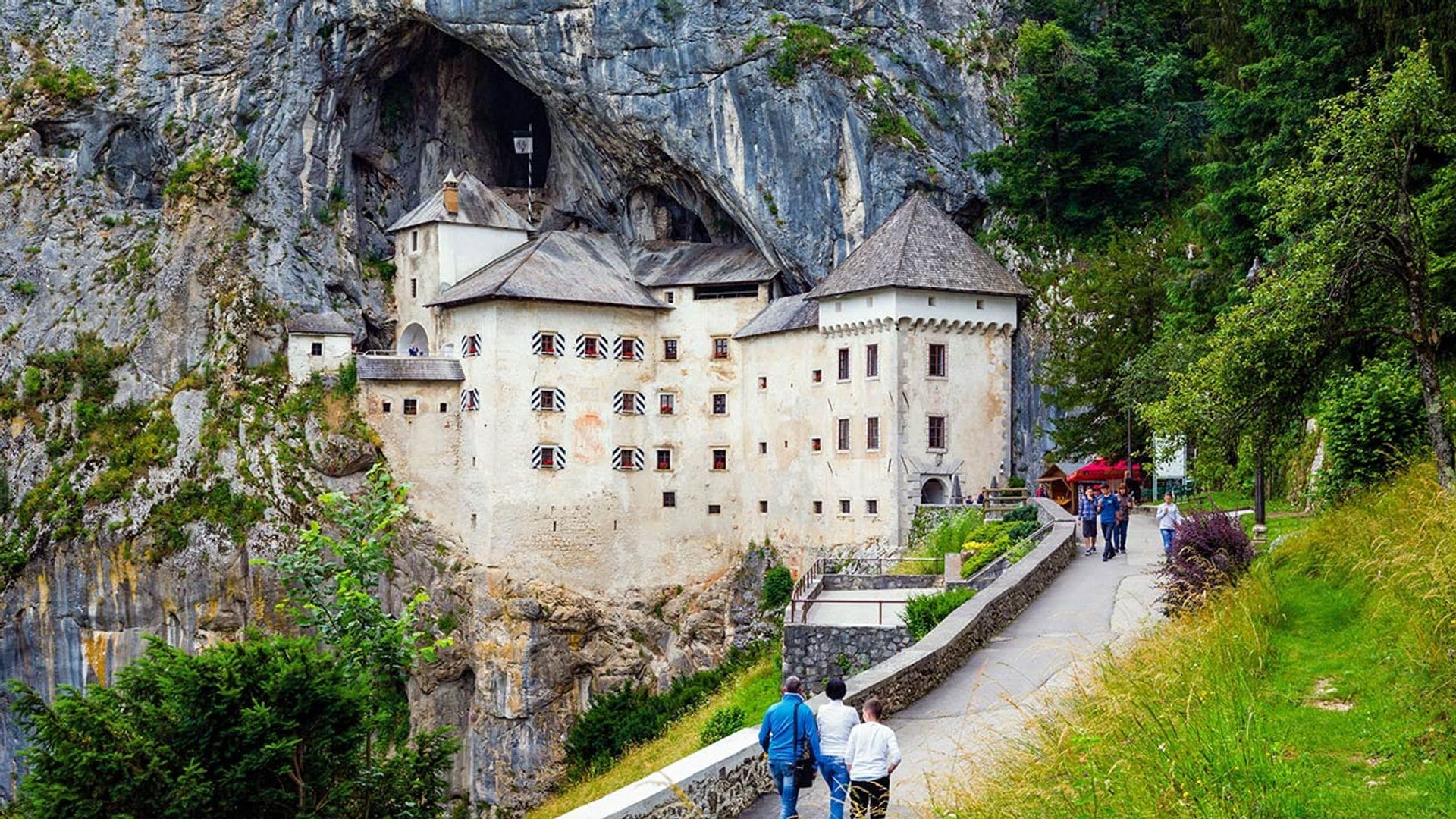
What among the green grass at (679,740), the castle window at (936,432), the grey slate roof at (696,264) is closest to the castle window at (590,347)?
the grey slate roof at (696,264)

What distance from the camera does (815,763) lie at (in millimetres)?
12938

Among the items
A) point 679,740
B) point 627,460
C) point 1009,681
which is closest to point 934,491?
point 627,460

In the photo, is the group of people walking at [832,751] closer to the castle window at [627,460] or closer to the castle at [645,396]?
the castle at [645,396]

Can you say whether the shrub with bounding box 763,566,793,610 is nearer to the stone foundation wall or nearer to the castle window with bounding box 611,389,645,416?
the castle window with bounding box 611,389,645,416

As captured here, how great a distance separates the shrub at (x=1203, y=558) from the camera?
18312 millimetres

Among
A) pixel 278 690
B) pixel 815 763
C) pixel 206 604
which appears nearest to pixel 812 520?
pixel 206 604

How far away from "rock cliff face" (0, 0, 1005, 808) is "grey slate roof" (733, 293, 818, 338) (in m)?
1.37

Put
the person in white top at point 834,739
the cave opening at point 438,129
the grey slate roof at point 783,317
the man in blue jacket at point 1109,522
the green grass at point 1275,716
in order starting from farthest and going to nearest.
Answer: the cave opening at point 438,129, the grey slate roof at point 783,317, the man in blue jacket at point 1109,522, the person in white top at point 834,739, the green grass at point 1275,716

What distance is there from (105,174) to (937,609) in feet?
137

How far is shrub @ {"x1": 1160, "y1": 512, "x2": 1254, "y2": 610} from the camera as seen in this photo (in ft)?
60.1

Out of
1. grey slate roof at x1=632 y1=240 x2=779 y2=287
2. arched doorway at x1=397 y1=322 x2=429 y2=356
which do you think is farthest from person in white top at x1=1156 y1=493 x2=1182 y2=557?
arched doorway at x1=397 y1=322 x2=429 y2=356

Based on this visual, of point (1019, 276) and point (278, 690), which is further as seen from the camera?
point (1019, 276)

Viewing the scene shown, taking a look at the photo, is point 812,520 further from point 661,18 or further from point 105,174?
point 105,174

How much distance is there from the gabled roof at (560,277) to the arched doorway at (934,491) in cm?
1178
